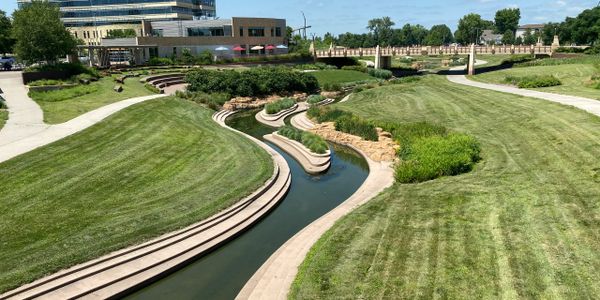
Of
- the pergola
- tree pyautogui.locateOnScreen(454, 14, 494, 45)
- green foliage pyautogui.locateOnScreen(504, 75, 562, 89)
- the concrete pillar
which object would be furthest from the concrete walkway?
tree pyautogui.locateOnScreen(454, 14, 494, 45)

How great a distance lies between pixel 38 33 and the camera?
43.4m

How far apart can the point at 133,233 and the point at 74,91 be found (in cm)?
2733

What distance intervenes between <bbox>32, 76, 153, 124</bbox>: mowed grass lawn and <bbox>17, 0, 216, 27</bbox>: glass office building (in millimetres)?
78038

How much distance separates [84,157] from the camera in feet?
74.7

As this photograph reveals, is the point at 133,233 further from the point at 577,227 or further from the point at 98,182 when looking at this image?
the point at 577,227

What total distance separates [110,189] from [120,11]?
4676 inches

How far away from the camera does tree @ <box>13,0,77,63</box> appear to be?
43156 mm

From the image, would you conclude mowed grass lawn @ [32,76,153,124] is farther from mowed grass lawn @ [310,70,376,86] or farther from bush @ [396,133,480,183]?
mowed grass lawn @ [310,70,376,86]

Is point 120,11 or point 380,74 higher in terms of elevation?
point 120,11

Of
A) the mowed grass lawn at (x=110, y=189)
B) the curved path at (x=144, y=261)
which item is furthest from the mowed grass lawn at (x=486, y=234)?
the mowed grass lawn at (x=110, y=189)

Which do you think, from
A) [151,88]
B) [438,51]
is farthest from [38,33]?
[438,51]

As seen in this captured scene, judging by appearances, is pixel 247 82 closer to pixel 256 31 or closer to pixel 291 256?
pixel 291 256

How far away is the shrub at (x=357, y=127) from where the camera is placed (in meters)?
31.9

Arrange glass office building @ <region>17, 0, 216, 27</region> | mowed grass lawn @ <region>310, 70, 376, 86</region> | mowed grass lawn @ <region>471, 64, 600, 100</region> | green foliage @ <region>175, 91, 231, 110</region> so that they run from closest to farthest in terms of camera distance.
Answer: mowed grass lawn @ <region>471, 64, 600, 100</region>, green foliage @ <region>175, 91, 231, 110</region>, mowed grass lawn @ <region>310, 70, 376, 86</region>, glass office building @ <region>17, 0, 216, 27</region>
